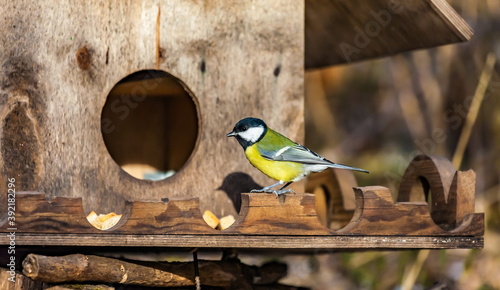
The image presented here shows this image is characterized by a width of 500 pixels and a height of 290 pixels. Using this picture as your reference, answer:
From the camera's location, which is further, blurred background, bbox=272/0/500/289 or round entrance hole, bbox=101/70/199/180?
blurred background, bbox=272/0/500/289

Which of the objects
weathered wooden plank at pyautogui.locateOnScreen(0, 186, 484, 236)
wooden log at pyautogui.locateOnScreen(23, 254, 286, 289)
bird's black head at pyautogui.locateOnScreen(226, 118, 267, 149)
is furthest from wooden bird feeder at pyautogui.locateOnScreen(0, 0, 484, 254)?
bird's black head at pyautogui.locateOnScreen(226, 118, 267, 149)

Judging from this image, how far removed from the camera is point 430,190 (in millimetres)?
4027

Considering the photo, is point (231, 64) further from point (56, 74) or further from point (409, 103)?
point (409, 103)

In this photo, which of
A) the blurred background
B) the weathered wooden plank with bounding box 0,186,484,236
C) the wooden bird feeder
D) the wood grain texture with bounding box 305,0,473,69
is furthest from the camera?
the blurred background

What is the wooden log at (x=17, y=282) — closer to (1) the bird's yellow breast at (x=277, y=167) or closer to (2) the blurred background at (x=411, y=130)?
(1) the bird's yellow breast at (x=277, y=167)

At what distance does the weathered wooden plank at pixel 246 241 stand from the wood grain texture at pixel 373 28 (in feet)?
3.51

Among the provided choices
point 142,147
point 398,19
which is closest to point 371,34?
point 398,19

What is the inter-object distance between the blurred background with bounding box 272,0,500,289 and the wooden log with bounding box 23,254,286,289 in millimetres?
1481

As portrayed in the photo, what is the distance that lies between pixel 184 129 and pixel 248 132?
80cm

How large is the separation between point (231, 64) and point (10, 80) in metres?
1.01

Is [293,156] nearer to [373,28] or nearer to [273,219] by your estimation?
[273,219]

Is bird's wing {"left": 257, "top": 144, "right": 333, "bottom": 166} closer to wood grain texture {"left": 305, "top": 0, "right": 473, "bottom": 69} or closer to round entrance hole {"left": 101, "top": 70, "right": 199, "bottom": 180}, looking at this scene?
round entrance hole {"left": 101, "top": 70, "right": 199, "bottom": 180}

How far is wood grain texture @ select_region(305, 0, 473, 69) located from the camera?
4.27 metres

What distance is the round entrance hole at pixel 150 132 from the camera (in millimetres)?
4624
